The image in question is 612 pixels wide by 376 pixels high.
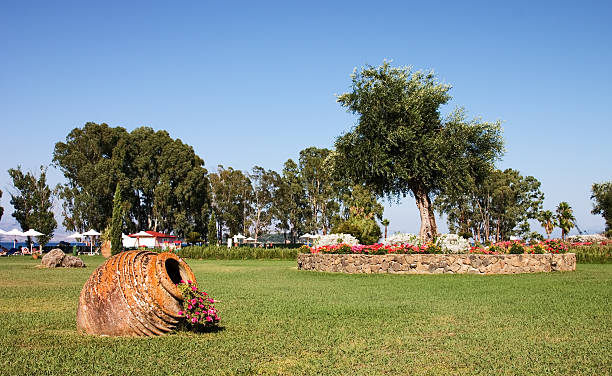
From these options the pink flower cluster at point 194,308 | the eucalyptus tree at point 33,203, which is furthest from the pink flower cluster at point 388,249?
the eucalyptus tree at point 33,203

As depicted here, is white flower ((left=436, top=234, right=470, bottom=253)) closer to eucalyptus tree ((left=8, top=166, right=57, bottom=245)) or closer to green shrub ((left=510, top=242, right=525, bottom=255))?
green shrub ((left=510, top=242, right=525, bottom=255))

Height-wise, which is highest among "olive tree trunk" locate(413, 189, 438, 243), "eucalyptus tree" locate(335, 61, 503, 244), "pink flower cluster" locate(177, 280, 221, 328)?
"eucalyptus tree" locate(335, 61, 503, 244)

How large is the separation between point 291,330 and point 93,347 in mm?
2579

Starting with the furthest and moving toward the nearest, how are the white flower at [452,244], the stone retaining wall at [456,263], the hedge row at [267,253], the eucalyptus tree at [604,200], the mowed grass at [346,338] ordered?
the eucalyptus tree at [604,200], the hedge row at [267,253], the white flower at [452,244], the stone retaining wall at [456,263], the mowed grass at [346,338]

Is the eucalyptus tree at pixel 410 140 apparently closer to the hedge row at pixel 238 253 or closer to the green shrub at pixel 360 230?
the hedge row at pixel 238 253

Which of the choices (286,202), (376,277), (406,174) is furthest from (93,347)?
(286,202)

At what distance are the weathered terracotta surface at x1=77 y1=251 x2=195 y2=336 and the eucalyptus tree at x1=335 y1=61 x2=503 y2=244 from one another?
1871 cm

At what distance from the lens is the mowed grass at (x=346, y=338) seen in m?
5.30

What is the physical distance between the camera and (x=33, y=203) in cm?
5306

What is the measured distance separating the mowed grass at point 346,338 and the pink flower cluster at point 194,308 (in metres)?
0.20

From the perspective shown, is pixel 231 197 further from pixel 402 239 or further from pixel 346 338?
pixel 346 338

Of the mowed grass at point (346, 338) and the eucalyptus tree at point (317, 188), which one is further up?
the eucalyptus tree at point (317, 188)

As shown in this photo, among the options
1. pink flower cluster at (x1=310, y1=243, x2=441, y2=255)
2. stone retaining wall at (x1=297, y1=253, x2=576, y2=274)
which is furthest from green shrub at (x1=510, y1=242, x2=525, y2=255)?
pink flower cluster at (x1=310, y1=243, x2=441, y2=255)

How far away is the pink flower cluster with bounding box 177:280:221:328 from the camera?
6.83 meters
